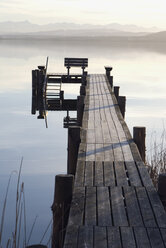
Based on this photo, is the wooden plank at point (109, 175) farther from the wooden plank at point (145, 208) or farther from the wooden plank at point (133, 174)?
the wooden plank at point (145, 208)

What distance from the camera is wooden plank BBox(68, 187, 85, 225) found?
5.00 metres

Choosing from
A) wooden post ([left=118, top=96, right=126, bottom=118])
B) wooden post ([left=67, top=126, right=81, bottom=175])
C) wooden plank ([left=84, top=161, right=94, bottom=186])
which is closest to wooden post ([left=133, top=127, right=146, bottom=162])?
wooden post ([left=67, top=126, right=81, bottom=175])

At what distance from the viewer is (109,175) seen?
6.52m

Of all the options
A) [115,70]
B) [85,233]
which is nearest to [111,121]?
[85,233]

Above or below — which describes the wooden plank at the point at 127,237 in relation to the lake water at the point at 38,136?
above

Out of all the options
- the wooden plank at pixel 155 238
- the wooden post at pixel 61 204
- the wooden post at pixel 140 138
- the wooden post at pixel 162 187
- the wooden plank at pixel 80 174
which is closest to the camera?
the wooden plank at pixel 155 238

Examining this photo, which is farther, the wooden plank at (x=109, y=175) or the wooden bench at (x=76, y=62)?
the wooden bench at (x=76, y=62)

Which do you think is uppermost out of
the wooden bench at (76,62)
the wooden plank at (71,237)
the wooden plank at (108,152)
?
the wooden bench at (76,62)

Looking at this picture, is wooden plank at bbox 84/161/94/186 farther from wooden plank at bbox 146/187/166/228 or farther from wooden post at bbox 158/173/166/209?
wooden post at bbox 158/173/166/209

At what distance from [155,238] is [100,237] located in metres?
0.53

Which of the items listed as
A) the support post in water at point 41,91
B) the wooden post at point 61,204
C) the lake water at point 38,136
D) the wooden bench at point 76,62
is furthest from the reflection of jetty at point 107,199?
the wooden bench at point 76,62

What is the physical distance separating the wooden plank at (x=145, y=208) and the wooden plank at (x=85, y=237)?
606mm

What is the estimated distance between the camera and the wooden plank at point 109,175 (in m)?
6.18

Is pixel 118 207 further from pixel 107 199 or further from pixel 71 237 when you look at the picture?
pixel 71 237
